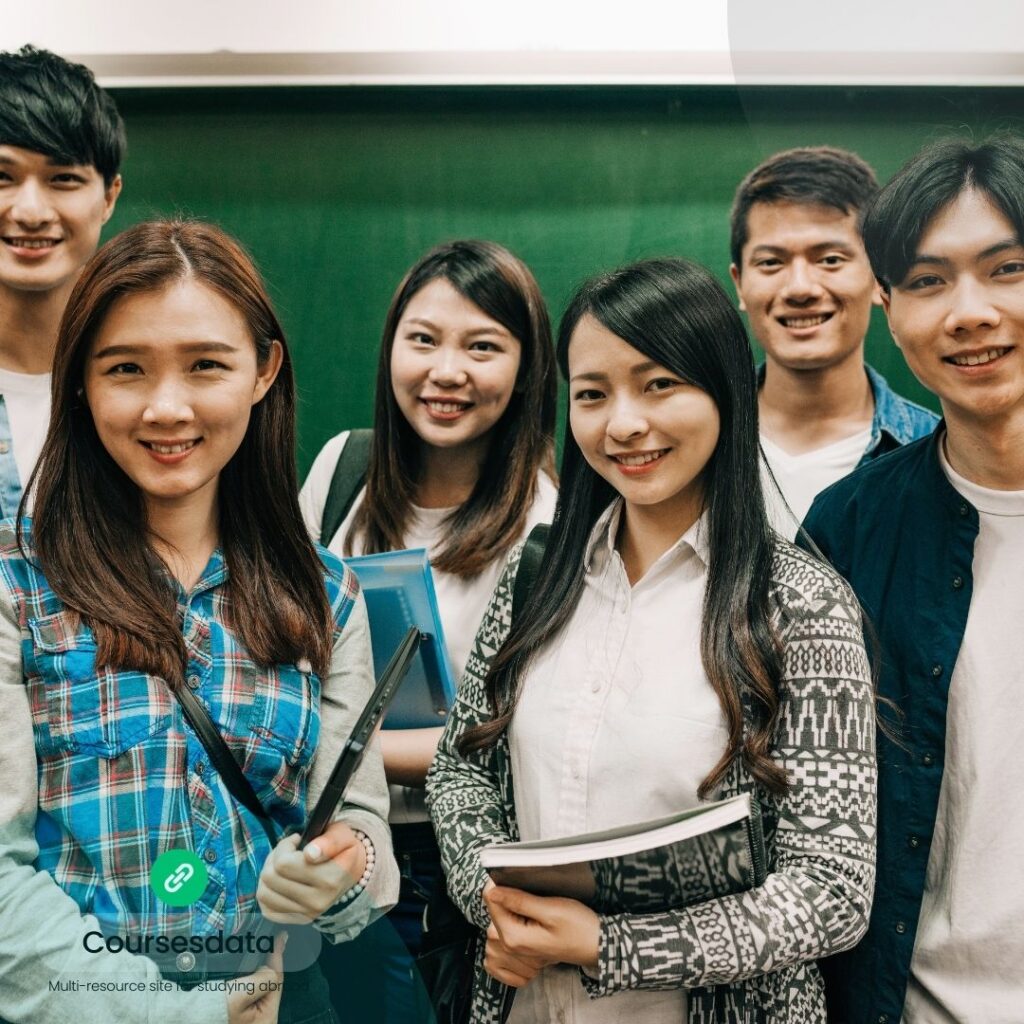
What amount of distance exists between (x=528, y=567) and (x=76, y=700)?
0.64 m

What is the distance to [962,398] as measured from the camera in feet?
5.04

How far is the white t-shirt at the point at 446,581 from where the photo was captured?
187 cm

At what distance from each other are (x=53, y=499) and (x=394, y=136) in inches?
44.0

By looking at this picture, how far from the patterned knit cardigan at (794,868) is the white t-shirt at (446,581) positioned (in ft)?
1.41

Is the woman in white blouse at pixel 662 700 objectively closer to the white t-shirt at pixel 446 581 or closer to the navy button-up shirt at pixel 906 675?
the navy button-up shirt at pixel 906 675

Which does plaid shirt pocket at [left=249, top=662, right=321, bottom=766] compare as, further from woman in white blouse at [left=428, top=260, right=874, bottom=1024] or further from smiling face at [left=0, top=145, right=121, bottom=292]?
smiling face at [left=0, top=145, right=121, bottom=292]

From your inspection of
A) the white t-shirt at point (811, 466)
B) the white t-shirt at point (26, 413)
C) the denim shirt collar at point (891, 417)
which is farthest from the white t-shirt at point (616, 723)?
the white t-shirt at point (26, 413)

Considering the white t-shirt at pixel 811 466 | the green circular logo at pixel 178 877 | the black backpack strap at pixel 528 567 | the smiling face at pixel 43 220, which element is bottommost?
the green circular logo at pixel 178 877

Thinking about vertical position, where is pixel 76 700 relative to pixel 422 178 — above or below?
below

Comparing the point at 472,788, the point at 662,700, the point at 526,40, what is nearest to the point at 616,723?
the point at 662,700

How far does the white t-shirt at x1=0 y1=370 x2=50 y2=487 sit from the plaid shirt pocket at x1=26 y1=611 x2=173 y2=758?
0.60 meters

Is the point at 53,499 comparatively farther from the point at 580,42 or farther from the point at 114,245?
the point at 580,42

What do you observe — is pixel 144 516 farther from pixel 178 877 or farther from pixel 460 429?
pixel 460 429

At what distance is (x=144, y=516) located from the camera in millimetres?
1527
